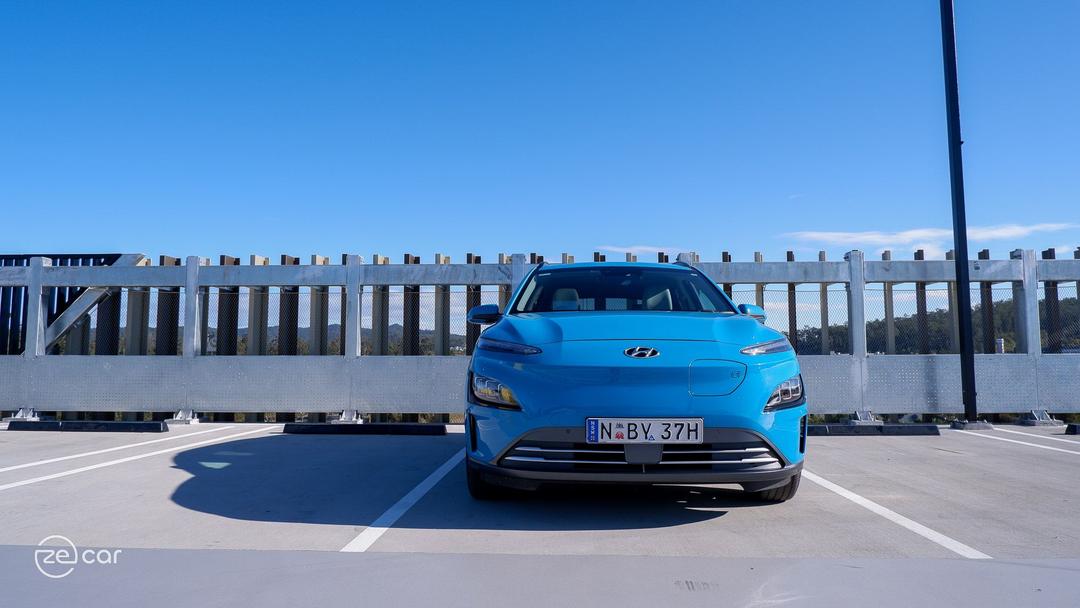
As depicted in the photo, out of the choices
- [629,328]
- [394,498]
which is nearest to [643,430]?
[629,328]

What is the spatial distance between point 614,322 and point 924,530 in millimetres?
1938

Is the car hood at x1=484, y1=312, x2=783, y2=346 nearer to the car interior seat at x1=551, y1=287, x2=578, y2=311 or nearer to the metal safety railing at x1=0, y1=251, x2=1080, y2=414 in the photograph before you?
the car interior seat at x1=551, y1=287, x2=578, y2=311

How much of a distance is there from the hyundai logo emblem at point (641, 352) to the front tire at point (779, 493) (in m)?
1.22

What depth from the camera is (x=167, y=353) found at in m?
11.2

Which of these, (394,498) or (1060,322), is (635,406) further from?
(1060,322)

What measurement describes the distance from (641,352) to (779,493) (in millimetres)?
1352

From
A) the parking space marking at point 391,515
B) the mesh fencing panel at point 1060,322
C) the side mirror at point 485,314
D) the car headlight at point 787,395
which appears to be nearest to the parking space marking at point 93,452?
the parking space marking at point 391,515

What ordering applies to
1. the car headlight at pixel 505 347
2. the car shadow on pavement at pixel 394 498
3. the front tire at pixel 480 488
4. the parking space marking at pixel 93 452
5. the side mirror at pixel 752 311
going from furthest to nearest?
the parking space marking at pixel 93 452 < the side mirror at pixel 752 311 < the front tire at pixel 480 488 < the car shadow on pavement at pixel 394 498 < the car headlight at pixel 505 347

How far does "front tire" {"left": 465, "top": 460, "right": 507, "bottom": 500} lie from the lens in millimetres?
4064

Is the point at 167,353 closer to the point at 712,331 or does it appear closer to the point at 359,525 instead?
the point at 359,525

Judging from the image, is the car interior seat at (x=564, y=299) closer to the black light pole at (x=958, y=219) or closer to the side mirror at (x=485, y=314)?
the side mirror at (x=485, y=314)

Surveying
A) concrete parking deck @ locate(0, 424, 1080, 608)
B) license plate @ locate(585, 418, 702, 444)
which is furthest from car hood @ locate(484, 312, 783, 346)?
concrete parking deck @ locate(0, 424, 1080, 608)

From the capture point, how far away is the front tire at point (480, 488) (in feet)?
13.3

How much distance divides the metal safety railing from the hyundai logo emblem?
6172 millimetres
